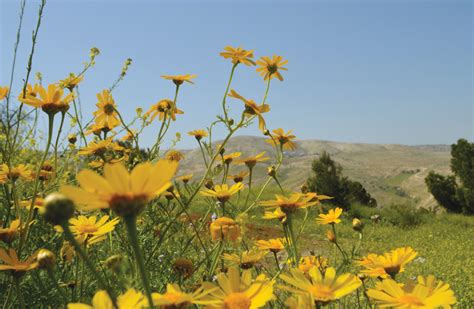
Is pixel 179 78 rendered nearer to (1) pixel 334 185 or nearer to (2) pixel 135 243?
(2) pixel 135 243

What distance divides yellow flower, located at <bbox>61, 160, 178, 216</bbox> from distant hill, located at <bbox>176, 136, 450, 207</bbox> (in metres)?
38.7

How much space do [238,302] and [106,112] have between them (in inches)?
48.8

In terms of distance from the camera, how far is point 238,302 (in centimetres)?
76

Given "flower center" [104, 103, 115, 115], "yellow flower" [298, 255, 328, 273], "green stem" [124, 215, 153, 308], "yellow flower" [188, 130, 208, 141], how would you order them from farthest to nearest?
"yellow flower" [188, 130, 208, 141], "flower center" [104, 103, 115, 115], "yellow flower" [298, 255, 328, 273], "green stem" [124, 215, 153, 308]

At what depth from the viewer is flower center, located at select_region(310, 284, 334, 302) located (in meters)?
0.77

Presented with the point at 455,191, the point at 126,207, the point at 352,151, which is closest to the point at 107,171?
the point at 126,207

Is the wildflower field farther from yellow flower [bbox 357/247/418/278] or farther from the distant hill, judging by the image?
the distant hill

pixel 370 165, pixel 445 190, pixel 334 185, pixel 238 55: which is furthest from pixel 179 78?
pixel 370 165

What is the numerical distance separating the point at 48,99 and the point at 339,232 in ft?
25.9

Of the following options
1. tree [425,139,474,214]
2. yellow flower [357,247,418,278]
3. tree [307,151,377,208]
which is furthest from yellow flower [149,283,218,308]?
tree [425,139,474,214]

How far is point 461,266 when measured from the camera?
523 cm

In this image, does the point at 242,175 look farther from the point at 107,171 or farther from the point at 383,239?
the point at 383,239

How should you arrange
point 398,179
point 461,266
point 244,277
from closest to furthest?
point 244,277
point 461,266
point 398,179

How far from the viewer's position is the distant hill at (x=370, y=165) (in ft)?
241
